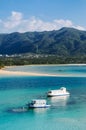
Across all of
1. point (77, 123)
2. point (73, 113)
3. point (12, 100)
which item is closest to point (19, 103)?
point (12, 100)

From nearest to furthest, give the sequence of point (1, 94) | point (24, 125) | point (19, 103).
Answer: point (24, 125) < point (19, 103) < point (1, 94)

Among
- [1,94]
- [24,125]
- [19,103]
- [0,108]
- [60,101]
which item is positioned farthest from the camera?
[1,94]

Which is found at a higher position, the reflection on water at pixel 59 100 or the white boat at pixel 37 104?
the white boat at pixel 37 104

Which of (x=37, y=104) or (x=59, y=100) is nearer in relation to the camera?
(x=37, y=104)

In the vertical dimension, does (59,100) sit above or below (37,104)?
below

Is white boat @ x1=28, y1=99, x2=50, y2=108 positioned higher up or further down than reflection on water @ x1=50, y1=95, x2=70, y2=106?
higher up

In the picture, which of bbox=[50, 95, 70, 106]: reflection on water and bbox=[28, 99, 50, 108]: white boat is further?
bbox=[50, 95, 70, 106]: reflection on water

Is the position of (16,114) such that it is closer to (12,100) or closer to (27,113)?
(27,113)

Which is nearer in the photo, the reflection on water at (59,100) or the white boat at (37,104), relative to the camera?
the white boat at (37,104)
